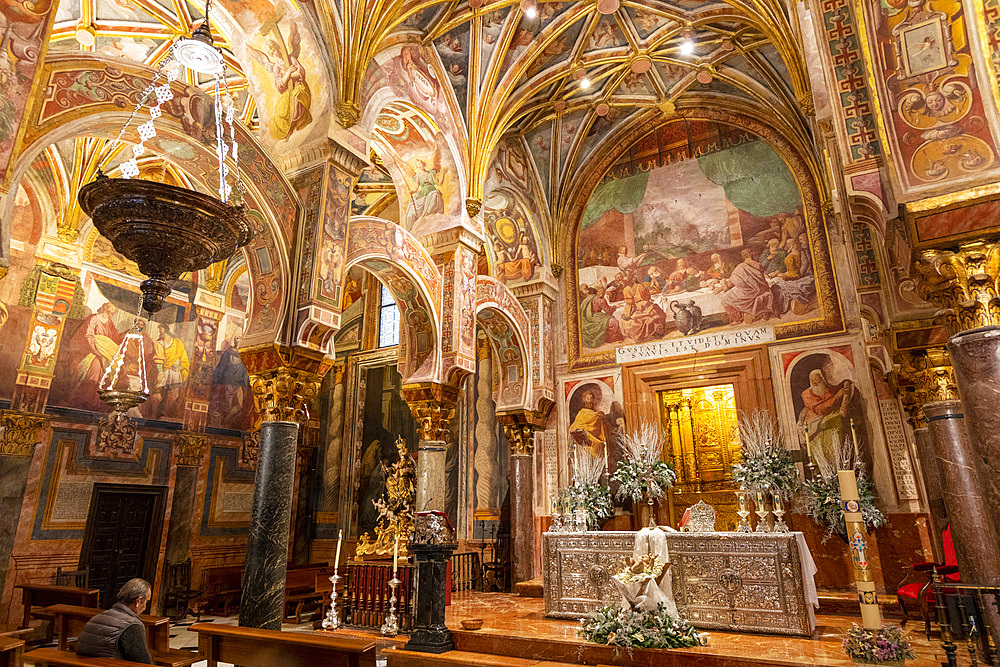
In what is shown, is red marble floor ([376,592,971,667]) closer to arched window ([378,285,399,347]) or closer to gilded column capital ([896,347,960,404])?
gilded column capital ([896,347,960,404])

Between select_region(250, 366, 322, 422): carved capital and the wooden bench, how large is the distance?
737 cm

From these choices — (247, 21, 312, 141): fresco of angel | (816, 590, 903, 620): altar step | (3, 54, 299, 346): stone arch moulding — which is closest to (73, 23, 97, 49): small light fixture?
(247, 21, 312, 141): fresco of angel

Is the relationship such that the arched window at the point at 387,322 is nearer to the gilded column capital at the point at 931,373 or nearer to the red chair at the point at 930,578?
the gilded column capital at the point at 931,373

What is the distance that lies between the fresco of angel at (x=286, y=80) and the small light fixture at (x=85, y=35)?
3.58 m

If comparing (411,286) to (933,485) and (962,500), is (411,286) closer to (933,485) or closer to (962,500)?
(962,500)

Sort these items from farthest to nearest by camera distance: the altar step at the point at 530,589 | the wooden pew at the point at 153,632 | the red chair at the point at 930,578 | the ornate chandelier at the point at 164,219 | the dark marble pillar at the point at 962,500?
the altar step at the point at 530,589 → the red chair at the point at 930,578 → the dark marble pillar at the point at 962,500 → the wooden pew at the point at 153,632 → the ornate chandelier at the point at 164,219

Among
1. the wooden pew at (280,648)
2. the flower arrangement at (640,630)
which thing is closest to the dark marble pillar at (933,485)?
the flower arrangement at (640,630)

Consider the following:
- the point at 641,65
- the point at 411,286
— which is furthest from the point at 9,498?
the point at 641,65

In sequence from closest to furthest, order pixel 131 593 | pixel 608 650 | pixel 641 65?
pixel 131 593
pixel 608 650
pixel 641 65

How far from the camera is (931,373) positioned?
25.6 feet

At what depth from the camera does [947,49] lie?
4891 mm

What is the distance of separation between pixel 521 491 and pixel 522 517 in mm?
528

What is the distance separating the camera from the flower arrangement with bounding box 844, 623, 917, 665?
5.54 m

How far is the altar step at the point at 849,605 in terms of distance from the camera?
29.2 feet
